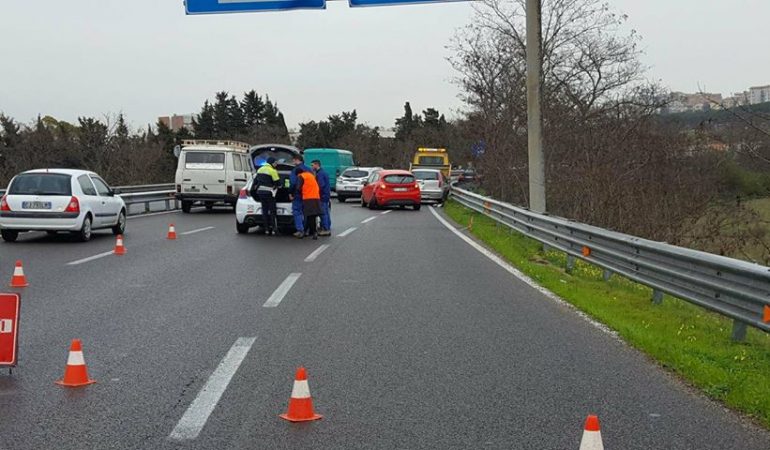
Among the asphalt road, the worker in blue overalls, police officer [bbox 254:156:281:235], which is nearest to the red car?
police officer [bbox 254:156:281:235]

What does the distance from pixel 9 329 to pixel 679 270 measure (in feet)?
21.5

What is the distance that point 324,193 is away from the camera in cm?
1853

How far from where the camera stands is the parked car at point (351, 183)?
3953 cm

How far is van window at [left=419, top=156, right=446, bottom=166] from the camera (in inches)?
1805

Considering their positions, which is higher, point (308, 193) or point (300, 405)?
point (308, 193)

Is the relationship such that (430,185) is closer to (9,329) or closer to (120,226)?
(120,226)

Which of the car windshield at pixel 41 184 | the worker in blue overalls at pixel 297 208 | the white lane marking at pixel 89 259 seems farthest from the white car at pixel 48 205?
the worker in blue overalls at pixel 297 208

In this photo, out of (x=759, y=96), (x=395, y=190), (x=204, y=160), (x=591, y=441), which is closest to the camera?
(x=591, y=441)

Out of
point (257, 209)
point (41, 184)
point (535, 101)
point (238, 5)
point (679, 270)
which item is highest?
point (238, 5)

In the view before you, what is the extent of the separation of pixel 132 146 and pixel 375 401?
1880 inches

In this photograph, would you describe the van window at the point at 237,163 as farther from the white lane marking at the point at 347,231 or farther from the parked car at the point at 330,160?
the parked car at the point at 330,160

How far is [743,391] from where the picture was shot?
19.1ft

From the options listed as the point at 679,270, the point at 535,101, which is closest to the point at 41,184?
the point at 535,101

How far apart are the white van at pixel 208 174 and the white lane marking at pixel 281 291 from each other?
16526 millimetres
